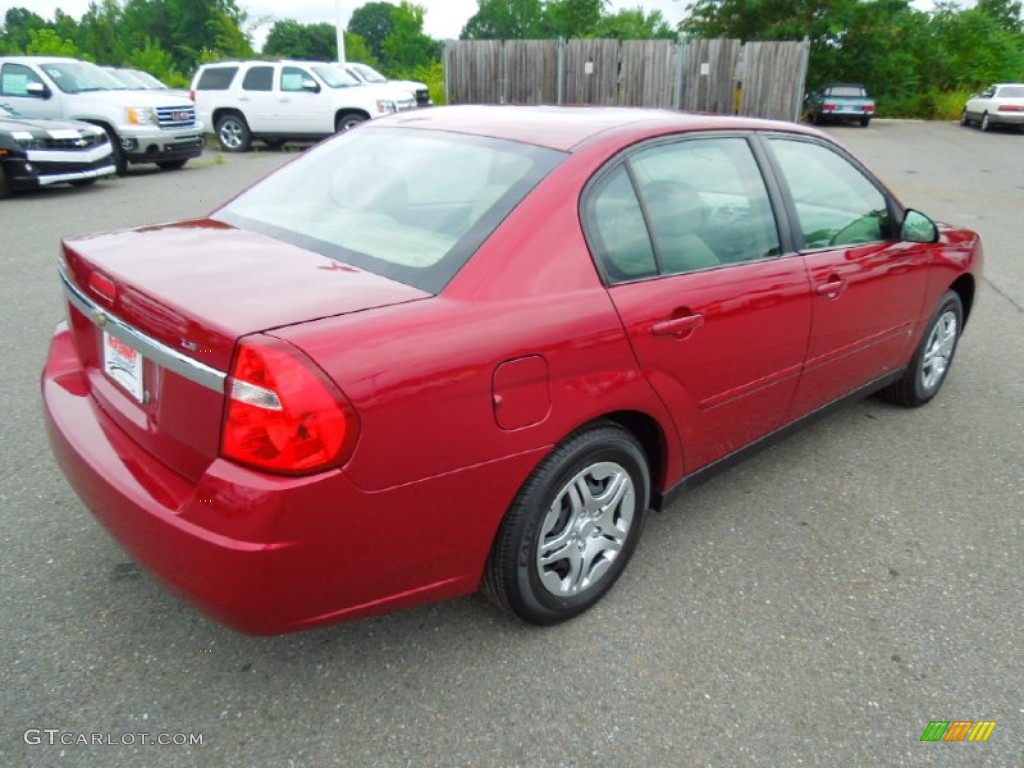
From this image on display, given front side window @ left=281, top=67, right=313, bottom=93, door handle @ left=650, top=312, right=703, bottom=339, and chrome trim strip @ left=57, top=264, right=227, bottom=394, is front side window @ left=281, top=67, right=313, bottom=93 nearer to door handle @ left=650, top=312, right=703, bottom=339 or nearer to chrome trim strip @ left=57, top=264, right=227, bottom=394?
chrome trim strip @ left=57, top=264, right=227, bottom=394

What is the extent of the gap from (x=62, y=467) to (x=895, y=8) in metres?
33.6

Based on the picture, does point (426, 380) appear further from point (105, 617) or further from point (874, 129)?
point (874, 129)

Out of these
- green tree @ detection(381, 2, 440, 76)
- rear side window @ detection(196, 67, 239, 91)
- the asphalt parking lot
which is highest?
green tree @ detection(381, 2, 440, 76)

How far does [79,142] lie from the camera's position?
1084 cm

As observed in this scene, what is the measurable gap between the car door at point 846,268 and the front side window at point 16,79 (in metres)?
13.5

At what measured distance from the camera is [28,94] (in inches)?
501

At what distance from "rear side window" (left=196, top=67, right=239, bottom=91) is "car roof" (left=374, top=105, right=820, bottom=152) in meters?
15.6

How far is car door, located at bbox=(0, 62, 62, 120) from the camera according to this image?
1269cm

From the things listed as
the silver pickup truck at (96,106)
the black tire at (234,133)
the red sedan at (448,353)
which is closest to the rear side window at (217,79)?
the black tire at (234,133)

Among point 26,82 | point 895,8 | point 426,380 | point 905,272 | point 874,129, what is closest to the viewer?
point 426,380

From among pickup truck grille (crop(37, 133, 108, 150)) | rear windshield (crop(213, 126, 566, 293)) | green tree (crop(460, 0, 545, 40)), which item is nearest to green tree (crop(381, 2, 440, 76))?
green tree (crop(460, 0, 545, 40))

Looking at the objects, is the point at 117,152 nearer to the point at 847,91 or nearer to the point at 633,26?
the point at 847,91

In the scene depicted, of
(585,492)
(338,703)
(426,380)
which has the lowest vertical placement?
(338,703)

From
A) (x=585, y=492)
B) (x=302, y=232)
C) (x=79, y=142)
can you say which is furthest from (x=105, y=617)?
(x=79, y=142)
